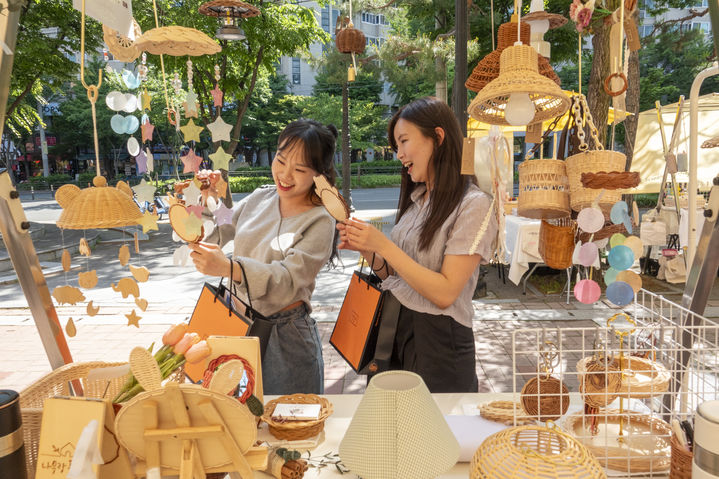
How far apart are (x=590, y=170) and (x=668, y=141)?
6.04m

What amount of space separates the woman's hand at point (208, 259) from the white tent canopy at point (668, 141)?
552 centimetres

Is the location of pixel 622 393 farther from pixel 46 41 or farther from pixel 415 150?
pixel 46 41

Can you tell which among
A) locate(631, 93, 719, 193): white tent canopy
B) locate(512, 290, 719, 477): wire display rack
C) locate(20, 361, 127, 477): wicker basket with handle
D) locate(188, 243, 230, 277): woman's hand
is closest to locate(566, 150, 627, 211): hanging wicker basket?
locate(512, 290, 719, 477): wire display rack

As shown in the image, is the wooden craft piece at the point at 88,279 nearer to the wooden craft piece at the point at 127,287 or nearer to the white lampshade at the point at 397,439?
the wooden craft piece at the point at 127,287

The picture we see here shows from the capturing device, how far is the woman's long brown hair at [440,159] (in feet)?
5.10

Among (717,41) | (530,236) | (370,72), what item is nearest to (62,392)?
(717,41)

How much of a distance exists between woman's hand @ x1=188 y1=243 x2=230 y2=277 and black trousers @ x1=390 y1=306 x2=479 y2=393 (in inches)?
23.9

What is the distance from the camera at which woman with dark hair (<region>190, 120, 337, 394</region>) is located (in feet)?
5.50

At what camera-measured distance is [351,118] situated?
2366cm

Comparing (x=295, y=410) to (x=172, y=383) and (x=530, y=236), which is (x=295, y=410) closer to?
(x=172, y=383)

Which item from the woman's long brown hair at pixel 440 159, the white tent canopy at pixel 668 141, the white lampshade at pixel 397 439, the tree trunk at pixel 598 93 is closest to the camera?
the white lampshade at pixel 397 439

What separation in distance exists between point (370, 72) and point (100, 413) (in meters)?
9.42

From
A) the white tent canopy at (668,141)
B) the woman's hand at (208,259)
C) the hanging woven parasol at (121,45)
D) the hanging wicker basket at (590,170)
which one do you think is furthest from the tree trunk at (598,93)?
the hanging woven parasol at (121,45)

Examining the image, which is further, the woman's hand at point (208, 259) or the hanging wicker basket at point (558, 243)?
the woman's hand at point (208, 259)
